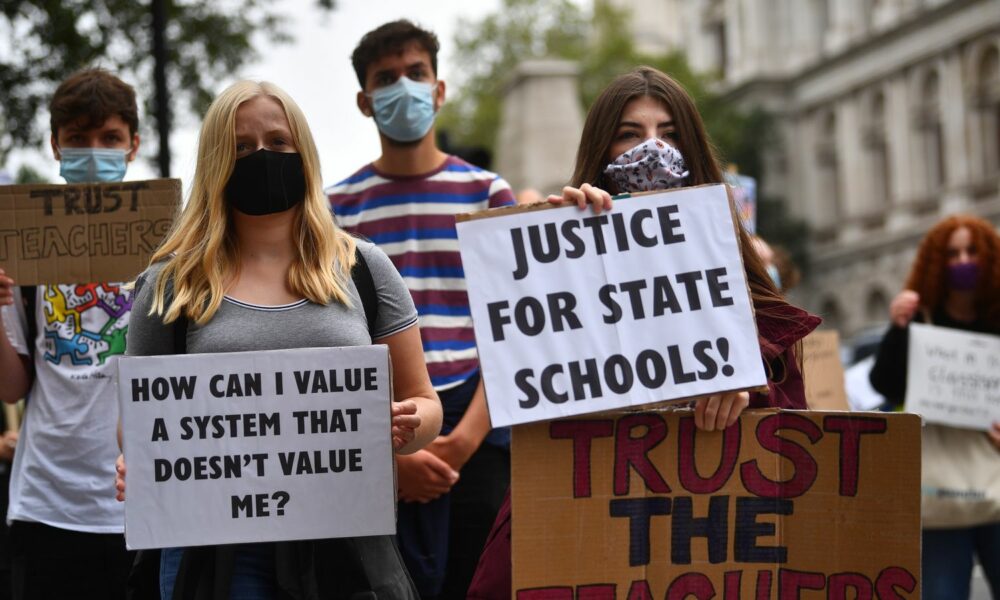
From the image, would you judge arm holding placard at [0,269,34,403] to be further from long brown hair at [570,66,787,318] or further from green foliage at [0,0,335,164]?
green foliage at [0,0,335,164]

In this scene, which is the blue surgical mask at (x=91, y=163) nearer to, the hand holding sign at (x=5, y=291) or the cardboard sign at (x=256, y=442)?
the hand holding sign at (x=5, y=291)

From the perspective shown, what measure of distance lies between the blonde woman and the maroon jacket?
28 cm

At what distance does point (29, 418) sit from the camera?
4539mm

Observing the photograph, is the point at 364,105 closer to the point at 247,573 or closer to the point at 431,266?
the point at 431,266

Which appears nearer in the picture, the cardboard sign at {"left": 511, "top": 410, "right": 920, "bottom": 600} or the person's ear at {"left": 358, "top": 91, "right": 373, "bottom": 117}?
the cardboard sign at {"left": 511, "top": 410, "right": 920, "bottom": 600}

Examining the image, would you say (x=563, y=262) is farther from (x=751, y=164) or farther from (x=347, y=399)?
(x=751, y=164)

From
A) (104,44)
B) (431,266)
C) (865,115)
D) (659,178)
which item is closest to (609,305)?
(659,178)

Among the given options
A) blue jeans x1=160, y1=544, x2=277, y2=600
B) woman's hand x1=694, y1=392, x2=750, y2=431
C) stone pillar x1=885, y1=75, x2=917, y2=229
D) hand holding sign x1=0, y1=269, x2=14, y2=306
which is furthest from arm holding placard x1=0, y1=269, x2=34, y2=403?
stone pillar x1=885, y1=75, x2=917, y2=229

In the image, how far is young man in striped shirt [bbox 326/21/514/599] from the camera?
15.1ft

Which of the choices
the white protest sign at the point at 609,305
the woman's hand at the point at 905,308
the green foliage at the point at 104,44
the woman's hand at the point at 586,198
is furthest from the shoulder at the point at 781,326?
the green foliage at the point at 104,44

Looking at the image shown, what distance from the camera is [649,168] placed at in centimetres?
371

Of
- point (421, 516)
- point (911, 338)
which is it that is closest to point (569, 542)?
point (421, 516)

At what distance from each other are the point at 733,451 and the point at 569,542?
0.46m

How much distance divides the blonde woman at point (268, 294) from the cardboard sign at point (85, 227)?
96 centimetres
